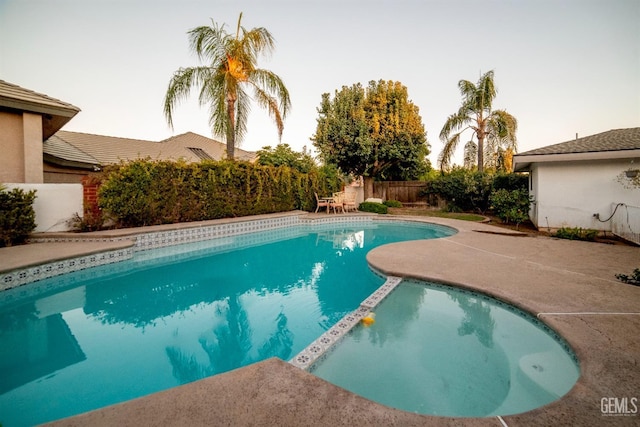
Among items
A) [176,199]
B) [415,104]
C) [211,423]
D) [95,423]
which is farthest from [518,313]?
[415,104]

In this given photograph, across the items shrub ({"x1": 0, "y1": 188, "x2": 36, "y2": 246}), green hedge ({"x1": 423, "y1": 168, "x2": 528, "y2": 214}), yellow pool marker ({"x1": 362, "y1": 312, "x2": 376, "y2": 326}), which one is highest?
green hedge ({"x1": 423, "y1": 168, "x2": 528, "y2": 214})

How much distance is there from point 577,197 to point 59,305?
1208 cm

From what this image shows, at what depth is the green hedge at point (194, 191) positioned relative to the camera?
7.69 m

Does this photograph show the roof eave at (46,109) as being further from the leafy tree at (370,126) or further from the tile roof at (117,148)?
the leafy tree at (370,126)

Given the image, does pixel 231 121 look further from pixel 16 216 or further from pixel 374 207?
pixel 374 207

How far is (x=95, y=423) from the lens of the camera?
1.39 meters

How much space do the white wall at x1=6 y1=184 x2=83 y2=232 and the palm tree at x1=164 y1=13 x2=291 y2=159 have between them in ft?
12.9

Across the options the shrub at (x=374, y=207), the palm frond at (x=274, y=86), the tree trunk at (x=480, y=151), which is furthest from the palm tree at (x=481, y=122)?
the palm frond at (x=274, y=86)

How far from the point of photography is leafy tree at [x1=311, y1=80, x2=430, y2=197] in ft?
47.2

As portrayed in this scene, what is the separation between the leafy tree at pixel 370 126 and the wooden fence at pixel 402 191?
1944 millimetres

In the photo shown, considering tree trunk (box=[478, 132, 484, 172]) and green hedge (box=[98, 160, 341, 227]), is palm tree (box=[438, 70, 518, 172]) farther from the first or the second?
green hedge (box=[98, 160, 341, 227])

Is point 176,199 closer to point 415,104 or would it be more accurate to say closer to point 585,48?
point 415,104

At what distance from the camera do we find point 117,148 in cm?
1535

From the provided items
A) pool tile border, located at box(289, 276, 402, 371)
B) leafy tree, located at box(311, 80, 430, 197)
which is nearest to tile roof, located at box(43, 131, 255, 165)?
leafy tree, located at box(311, 80, 430, 197)
